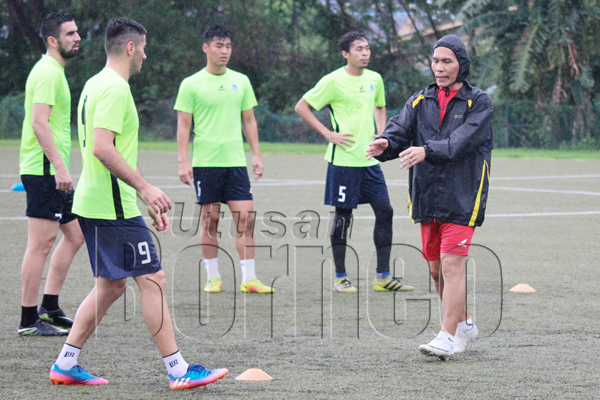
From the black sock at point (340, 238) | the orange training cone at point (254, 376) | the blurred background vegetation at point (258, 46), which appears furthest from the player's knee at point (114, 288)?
the blurred background vegetation at point (258, 46)

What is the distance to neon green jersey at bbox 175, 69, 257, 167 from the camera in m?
7.12

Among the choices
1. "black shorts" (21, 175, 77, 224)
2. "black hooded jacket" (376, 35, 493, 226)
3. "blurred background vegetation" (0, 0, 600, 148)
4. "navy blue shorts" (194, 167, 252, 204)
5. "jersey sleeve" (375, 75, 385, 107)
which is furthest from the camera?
"blurred background vegetation" (0, 0, 600, 148)

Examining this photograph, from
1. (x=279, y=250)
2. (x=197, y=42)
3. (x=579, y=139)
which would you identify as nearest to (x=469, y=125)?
(x=279, y=250)

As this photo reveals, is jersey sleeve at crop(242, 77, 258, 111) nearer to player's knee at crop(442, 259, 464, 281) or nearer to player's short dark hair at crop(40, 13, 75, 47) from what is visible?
player's short dark hair at crop(40, 13, 75, 47)

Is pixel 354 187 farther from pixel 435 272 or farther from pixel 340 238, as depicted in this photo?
pixel 435 272

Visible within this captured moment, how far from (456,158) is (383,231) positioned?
252cm

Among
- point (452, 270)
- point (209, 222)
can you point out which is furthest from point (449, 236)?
point (209, 222)

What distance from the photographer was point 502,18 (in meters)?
32.5

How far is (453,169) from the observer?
4887 millimetres

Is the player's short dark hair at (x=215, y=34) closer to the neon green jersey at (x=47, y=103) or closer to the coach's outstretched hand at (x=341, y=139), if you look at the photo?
the coach's outstretched hand at (x=341, y=139)

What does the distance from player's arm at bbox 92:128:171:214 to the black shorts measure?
1.55 meters

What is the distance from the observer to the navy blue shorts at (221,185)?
23.4 ft

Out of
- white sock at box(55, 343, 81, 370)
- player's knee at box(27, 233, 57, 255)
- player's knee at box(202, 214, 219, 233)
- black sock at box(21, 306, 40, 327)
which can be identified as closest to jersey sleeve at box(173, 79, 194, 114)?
player's knee at box(202, 214, 219, 233)

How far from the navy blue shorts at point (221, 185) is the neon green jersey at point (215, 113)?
0.18 ft
